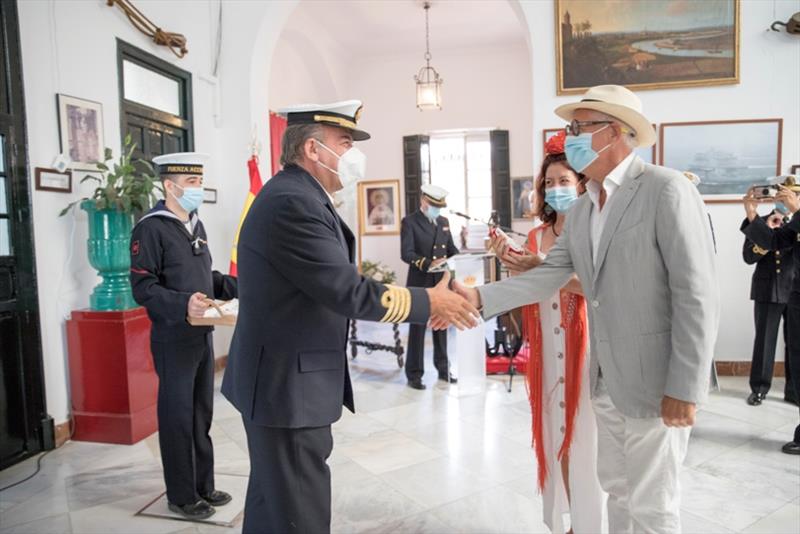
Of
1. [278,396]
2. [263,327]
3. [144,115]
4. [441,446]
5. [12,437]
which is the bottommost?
[441,446]

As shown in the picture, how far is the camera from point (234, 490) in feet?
9.77

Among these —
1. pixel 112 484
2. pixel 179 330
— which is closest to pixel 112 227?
pixel 179 330

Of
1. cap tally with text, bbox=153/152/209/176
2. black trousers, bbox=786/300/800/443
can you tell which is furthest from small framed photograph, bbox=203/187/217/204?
black trousers, bbox=786/300/800/443

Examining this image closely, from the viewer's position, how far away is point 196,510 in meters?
→ 2.63

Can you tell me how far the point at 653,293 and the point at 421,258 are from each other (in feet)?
11.4

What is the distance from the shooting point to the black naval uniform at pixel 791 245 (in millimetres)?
3344

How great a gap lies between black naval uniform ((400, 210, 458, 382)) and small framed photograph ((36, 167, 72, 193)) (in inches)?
104

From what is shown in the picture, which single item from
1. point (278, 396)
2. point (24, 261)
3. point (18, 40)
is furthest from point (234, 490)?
point (18, 40)

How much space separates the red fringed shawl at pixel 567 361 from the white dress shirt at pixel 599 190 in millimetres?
430

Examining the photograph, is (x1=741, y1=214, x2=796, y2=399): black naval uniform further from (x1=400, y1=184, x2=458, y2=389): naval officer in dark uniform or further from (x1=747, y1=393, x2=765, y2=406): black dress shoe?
(x1=400, y1=184, x2=458, y2=389): naval officer in dark uniform

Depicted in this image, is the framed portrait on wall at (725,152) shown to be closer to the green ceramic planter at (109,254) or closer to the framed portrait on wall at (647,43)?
the framed portrait on wall at (647,43)

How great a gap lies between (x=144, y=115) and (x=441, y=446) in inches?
138

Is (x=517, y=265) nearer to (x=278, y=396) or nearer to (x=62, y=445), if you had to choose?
(x=278, y=396)

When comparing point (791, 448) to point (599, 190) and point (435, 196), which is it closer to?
point (599, 190)
